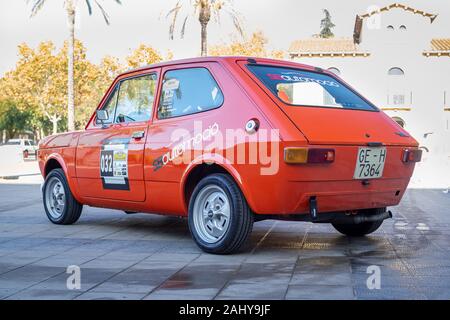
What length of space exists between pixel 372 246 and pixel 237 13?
20.1 metres

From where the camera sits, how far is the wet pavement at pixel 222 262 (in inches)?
161

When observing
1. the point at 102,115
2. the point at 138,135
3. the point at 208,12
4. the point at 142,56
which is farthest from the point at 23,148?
the point at 138,135

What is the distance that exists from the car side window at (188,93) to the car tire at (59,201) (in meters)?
2.09

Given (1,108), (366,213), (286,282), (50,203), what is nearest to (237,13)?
(50,203)

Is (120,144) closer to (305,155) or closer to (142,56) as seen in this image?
(305,155)

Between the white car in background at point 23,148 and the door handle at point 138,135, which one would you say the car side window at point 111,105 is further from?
the white car in background at point 23,148

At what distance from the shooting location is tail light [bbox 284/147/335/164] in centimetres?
485

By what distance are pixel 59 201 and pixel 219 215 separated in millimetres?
3136

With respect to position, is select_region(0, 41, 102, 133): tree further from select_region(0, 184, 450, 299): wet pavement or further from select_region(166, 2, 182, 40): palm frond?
select_region(0, 184, 450, 299): wet pavement

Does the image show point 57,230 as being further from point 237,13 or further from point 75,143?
point 237,13

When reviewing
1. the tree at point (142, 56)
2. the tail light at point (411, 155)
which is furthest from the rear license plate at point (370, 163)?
the tree at point (142, 56)

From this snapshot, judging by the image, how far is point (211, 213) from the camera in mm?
5555

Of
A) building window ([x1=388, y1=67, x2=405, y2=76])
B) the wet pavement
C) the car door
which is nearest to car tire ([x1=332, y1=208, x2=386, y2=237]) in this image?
the wet pavement

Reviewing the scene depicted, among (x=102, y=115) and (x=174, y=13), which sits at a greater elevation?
(x=174, y=13)
